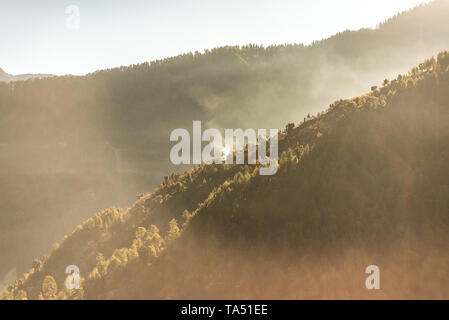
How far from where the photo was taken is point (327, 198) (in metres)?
16.1

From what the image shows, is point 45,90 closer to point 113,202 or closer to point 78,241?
point 113,202

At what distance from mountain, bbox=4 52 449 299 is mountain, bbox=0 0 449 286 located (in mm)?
57137

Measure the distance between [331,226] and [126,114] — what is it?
470ft

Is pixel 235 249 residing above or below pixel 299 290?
→ above

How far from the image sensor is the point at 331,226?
14.7 meters

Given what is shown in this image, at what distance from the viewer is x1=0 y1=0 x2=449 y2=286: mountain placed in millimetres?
81188

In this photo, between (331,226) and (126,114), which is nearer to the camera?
(331,226)

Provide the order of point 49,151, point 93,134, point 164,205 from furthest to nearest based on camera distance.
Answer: point 93,134
point 49,151
point 164,205

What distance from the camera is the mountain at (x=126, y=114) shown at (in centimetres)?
8119

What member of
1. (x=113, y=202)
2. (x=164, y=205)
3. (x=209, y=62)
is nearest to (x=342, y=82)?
(x=209, y=62)

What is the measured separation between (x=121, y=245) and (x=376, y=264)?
1910cm

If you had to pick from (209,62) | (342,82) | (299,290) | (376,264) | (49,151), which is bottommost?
(299,290)

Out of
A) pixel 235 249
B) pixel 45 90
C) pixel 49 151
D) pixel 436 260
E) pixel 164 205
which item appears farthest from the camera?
pixel 45 90

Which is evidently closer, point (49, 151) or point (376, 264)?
point (376, 264)
